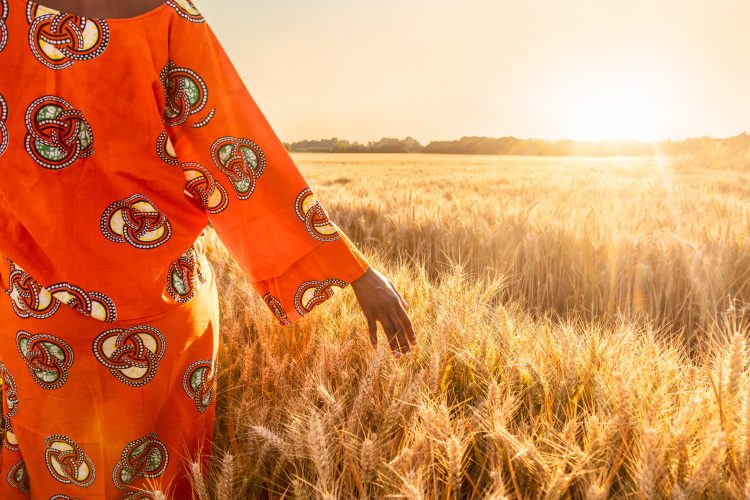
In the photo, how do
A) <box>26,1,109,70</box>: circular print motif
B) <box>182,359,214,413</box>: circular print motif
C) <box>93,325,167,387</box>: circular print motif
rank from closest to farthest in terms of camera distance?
<box>26,1,109,70</box>: circular print motif
<box>93,325,167,387</box>: circular print motif
<box>182,359,214,413</box>: circular print motif

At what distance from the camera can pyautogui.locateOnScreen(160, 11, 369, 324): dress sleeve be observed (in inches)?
33.5

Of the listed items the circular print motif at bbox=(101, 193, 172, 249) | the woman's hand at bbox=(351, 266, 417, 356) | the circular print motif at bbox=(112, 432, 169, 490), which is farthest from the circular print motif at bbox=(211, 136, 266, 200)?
the circular print motif at bbox=(112, 432, 169, 490)

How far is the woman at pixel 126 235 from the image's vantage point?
782mm

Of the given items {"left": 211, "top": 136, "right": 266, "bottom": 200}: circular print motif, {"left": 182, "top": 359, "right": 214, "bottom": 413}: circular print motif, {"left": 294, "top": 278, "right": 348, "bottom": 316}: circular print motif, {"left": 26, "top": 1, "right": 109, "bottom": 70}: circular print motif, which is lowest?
{"left": 182, "top": 359, "right": 214, "bottom": 413}: circular print motif

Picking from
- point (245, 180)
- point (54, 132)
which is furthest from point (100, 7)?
point (245, 180)

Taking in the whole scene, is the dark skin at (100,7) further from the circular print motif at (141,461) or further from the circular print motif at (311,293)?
the circular print motif at (141,461)

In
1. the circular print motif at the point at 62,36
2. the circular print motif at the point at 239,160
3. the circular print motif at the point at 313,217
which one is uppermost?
the circular print motif at the point at 62,36

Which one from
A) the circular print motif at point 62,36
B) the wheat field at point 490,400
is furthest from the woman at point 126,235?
the wheat field at point 490,400

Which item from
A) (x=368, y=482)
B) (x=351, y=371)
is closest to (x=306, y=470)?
(x=368, y=482)

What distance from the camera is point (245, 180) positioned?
893mm

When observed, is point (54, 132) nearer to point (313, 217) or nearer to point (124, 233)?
point (124, 233)

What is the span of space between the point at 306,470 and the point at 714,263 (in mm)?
2051

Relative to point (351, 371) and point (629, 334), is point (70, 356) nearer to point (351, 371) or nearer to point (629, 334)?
point (351, 371)

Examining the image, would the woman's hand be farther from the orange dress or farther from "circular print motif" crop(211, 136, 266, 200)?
"circular print motif" crop(211, 136, 266, 200)
